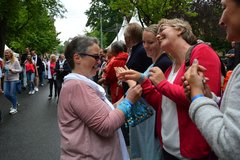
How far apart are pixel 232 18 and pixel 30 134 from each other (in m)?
6.21

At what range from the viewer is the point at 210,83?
85.5 inches

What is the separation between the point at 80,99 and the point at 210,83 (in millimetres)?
896

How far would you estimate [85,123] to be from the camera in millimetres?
2330

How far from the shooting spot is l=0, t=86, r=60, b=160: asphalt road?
5543 mm

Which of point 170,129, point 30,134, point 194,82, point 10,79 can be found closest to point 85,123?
point 170,129

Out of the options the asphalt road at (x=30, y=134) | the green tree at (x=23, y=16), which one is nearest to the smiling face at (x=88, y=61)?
the asphalt road at (x=30, y=134)

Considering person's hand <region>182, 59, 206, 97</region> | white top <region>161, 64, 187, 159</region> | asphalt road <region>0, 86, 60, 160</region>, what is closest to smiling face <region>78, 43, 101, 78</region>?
white top <region>161, 64, 187, 159</region>

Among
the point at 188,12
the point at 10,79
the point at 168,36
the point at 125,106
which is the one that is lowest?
the point at 10,79

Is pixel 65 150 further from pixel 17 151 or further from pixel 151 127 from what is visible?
pixel 17 151

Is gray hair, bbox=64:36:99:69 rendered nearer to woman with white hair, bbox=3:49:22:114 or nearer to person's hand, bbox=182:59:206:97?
person's hand, bbox=182:59:206:97

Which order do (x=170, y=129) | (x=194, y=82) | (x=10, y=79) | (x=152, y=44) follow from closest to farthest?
(x=194, y=82) < (x=170, y=129) < (x=152, y=44) < (x=10, y=79)

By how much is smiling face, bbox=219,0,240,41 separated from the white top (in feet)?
2.92

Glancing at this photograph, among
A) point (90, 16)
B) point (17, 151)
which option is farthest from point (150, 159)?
point (90, 16)

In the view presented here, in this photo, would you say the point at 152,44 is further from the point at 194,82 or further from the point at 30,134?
the point at 30,134
